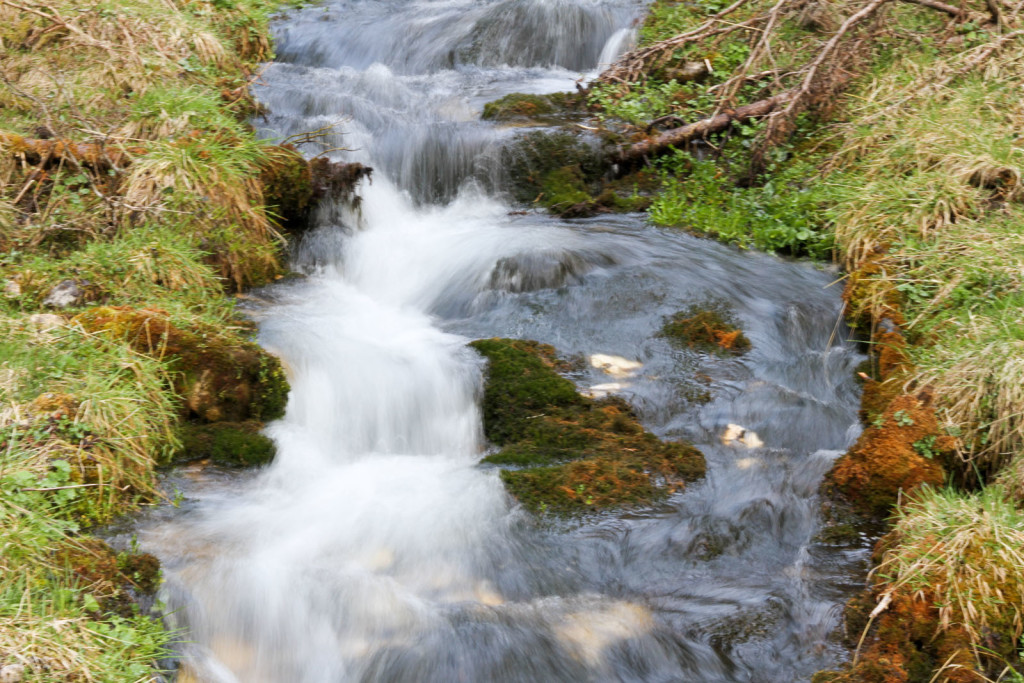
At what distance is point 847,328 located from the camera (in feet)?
18.1

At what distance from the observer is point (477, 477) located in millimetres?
4441

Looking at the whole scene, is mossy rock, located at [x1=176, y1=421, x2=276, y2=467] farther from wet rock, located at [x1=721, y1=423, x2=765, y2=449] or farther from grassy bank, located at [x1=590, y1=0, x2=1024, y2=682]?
grassy bank, located at [x1=590, y1=0, x2=1024, y2=682]

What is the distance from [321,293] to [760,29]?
446 centimetres

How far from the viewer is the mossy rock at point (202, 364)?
4.56 metres

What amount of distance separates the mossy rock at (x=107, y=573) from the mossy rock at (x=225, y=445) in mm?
947

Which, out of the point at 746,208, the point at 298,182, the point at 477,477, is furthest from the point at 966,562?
the point at 298,182

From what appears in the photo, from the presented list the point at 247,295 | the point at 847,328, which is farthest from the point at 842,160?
the point at 247,295

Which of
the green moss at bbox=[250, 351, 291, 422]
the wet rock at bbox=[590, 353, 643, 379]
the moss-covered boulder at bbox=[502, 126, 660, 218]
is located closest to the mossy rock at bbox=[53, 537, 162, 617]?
the green moss at bbox=[250, 351, 291, 422]

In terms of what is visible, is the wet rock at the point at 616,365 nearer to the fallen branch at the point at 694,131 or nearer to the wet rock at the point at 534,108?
the fallen branch at the point at 694,131

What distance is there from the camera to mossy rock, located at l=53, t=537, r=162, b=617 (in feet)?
10.5

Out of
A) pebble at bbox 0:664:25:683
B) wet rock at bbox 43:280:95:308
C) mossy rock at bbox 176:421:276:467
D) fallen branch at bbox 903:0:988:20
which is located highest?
fallen branch at bbox 903:0:988:20

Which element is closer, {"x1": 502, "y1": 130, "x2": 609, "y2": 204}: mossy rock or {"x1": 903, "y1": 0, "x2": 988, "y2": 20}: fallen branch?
{"x1": 903, "y1": 0, "x2": 988, "y2": 20}: fallen branch

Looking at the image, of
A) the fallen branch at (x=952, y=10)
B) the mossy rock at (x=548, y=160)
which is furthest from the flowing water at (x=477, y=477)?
the fallen branch at (x=952, y=10)

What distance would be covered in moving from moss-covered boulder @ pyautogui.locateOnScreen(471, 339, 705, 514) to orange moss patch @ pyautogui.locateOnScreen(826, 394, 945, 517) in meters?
0.72
